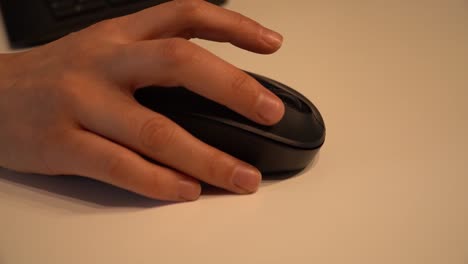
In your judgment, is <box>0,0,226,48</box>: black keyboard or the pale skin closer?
the pale skin

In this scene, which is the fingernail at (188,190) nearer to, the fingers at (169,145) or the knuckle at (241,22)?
the fingers at (169,145)

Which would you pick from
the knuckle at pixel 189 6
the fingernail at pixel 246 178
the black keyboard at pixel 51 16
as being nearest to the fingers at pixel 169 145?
the fingernail at pixel 246 178

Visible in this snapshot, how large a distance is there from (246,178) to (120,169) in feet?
0.37

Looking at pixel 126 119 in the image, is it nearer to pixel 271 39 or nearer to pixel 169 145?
pixel 169 145

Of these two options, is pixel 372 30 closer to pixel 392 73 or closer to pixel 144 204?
pixel 392 73

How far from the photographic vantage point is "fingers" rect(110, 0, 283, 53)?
486 mm

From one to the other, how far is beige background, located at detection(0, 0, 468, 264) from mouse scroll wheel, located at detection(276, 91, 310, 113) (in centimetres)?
5

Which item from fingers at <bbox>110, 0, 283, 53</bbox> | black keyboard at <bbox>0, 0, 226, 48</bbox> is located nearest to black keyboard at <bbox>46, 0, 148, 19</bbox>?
black keyboard at <bbox>0, 0, 226, 48</bbox>

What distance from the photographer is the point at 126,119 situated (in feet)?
1.40

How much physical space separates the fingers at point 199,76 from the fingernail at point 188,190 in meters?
0.08

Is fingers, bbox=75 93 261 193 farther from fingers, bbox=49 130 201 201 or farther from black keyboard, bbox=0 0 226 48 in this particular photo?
black keyboard, bbox=0 0 226 48

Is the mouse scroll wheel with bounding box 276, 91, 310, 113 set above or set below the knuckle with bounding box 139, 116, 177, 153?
above

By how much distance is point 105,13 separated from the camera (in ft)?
2.10

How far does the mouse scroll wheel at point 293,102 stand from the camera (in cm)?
46
